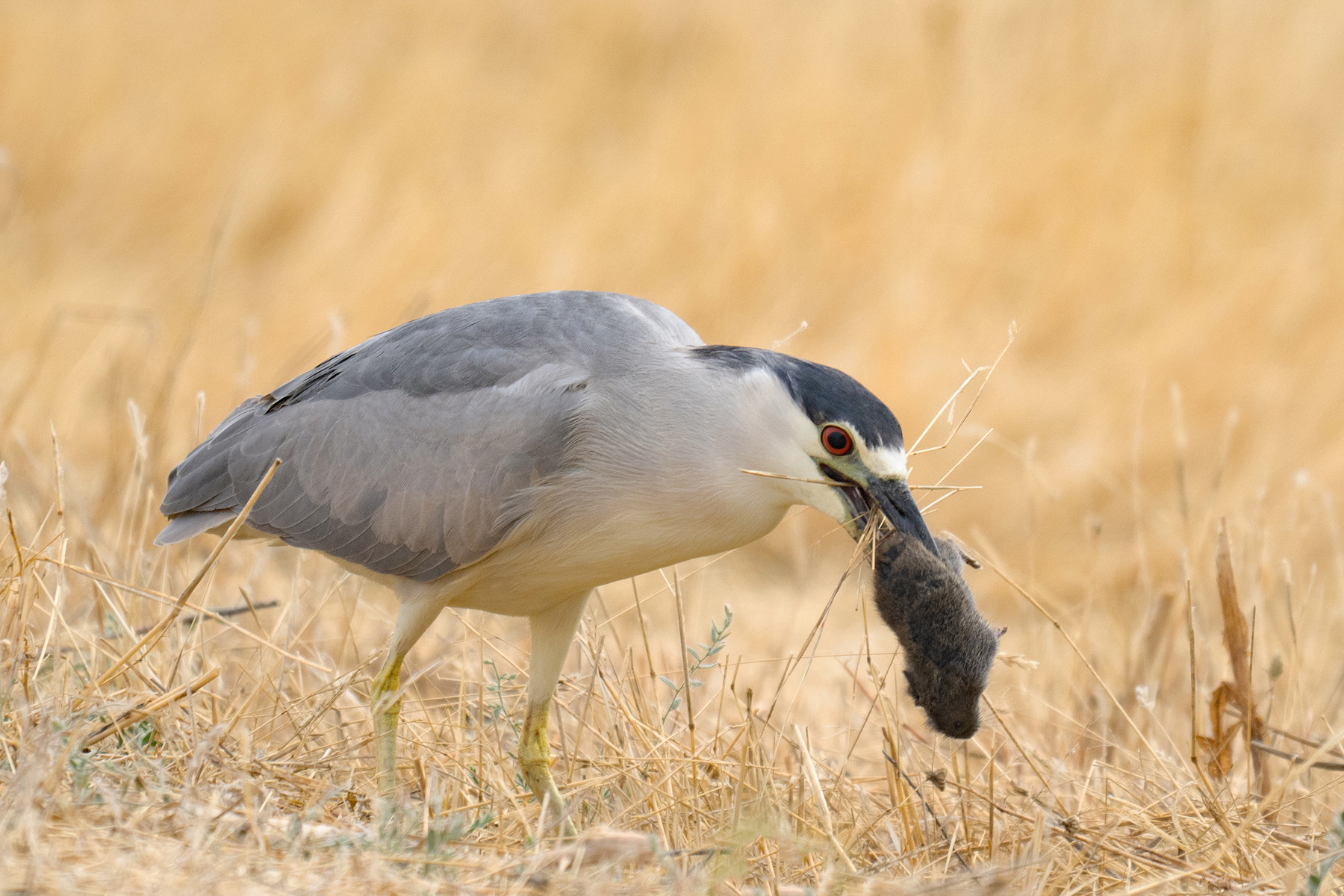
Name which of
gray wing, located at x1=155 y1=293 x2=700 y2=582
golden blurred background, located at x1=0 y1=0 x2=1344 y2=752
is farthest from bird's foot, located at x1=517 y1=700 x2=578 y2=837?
golden blurred background, located at x1=0 y1=0 x2=1344 y2=752

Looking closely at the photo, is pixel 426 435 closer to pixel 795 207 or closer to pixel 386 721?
pixel 386 721

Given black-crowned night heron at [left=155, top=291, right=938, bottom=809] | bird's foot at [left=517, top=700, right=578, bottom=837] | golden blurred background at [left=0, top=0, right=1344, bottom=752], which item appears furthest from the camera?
golden blurred background at [left=0, top=0, right=1344, bottom=752]

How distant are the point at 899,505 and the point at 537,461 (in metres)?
0.84

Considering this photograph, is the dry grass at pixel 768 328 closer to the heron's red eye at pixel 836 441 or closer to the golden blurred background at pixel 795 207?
the golden blurred background at pixel 795 207

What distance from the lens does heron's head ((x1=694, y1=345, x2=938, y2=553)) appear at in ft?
8.91

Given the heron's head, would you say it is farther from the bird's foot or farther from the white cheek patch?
the bird's foot

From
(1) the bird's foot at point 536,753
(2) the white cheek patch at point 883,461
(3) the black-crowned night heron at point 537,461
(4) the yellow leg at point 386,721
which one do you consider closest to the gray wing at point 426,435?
(3) the black-crowned night heron at point 537,461

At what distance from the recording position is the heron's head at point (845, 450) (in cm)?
272

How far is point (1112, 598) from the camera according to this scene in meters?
6.31

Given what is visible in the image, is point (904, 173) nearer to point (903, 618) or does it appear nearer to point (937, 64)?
point (937, 64)

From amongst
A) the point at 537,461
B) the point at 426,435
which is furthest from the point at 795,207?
the point at 537,461

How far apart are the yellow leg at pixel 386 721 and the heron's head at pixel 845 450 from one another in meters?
1.12

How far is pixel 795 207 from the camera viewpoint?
8.43 meters

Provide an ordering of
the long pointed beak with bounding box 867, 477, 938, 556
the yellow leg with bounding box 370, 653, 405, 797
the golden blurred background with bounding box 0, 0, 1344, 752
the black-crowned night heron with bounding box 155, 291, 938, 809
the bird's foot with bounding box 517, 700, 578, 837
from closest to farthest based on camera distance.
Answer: the long pointed beak with bounding box 867, 477, 938, 556
the black-crowned night heron with bounding box 155, 291, 938, 809
the yellow leg with bounding box 370, 653, 405, 797
the bird's foot with bounding box 517, 700, 578, 837
the golden blurred background with bounding box 0, 0, 1344, 752
